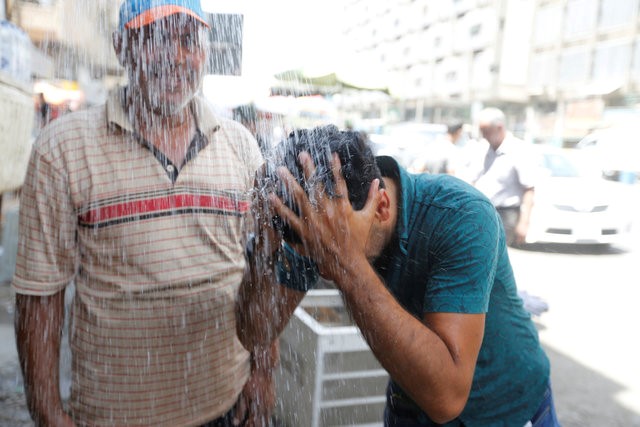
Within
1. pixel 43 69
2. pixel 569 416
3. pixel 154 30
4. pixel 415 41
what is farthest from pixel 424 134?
pixel 415 41

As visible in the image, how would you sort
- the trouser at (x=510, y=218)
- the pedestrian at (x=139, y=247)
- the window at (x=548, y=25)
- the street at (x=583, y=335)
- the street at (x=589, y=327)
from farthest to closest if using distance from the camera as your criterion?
the window at (x=548, y=25), the trouser at (x=510, y=218), the street at (x=589, y=327), the street at (x=583, y=335), the pedestrian at (x=139, y=247)

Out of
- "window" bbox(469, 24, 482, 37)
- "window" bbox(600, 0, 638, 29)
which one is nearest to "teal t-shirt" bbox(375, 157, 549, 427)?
"window" bbox(600, 0, 638, 29)

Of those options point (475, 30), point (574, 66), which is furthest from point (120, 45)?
point (475, 30)

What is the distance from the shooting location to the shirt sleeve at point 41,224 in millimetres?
1675

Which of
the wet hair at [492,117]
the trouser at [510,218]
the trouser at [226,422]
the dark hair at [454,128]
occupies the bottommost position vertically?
the trouser at [226,422]

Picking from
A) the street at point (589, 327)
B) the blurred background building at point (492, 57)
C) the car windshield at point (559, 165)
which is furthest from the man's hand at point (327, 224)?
the blurred background building at point (492, 57)

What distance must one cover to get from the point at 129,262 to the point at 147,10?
857 mm

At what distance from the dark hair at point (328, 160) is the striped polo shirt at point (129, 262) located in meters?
0.46

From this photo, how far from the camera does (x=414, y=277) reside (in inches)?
58.3

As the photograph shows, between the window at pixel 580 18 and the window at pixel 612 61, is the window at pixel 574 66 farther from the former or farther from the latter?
the window at pixel 580 18

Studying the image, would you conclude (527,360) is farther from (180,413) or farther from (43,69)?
(43,69)

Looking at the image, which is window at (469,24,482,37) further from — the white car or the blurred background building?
the white car

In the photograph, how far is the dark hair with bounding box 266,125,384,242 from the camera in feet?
4.21

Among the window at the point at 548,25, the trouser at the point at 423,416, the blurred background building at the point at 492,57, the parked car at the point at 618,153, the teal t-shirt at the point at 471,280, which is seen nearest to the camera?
the teal t-shirt at the point at 471,280
